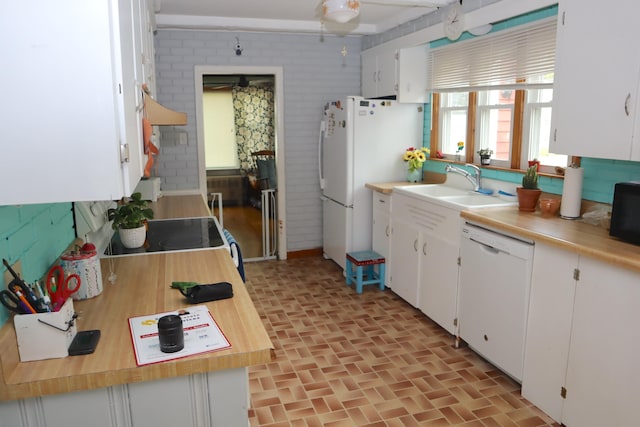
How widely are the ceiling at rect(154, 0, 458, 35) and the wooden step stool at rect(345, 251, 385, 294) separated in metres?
2.20

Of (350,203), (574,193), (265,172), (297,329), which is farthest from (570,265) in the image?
(265,172)

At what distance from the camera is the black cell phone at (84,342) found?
143 cm

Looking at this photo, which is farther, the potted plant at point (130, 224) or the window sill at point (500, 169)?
the window sill at point (500, 169)

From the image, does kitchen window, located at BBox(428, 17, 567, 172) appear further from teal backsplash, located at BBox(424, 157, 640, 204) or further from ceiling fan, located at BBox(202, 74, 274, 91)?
ceiling fan, located at BBox(202, 74, 274, 91)

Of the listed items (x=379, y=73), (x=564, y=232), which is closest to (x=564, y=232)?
(x=564, y=232)

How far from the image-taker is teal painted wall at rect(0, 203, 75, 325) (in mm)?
1410

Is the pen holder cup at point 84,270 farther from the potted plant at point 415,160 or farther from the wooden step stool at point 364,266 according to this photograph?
the potted plant at point 415,160

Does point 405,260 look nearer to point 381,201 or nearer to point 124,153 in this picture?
point 381,201

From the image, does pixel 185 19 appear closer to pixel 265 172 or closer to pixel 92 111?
pixel 265 172

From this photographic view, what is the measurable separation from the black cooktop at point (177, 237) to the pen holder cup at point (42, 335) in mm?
1188

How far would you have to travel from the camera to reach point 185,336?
155 centimetres

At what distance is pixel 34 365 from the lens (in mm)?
1371

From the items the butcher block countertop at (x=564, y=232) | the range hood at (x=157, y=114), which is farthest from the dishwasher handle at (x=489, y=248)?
the range hood at (x=157, y=114)

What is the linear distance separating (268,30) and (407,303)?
3149 millimetres
